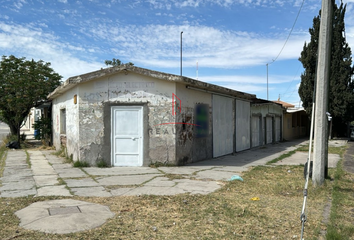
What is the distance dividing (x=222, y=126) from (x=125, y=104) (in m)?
4.87

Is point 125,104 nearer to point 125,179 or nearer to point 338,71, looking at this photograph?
point 125,179

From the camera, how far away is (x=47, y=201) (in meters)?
5.86

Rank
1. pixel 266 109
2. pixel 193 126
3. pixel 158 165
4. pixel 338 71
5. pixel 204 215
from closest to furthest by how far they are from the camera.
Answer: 1. pixel 204 215
2. pixel 158 165
3. pixel 193 126
4. pixel 266 109
5. pixel 338 71

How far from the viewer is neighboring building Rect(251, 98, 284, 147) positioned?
17844 mm

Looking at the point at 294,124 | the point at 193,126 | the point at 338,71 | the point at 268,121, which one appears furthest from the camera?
the point at 294,124

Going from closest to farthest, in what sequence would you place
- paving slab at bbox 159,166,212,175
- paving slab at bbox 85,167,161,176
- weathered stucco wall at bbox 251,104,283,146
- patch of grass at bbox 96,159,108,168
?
paving slab at bbox 85,167,161,176 < paving slab at bbox 159,166,212,175 < patch of grass at bbox 96,159,108,168 < weathered stucco wall at bbox 251,104,283,146

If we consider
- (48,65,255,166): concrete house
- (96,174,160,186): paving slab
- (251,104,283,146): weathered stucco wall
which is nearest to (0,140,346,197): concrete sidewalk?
(96,174,160,186): paving slab

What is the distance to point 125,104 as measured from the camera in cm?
997

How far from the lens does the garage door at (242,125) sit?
15023mm

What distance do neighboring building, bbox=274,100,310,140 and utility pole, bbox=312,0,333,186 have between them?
18413 mm

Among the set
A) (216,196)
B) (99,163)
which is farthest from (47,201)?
(99,163)

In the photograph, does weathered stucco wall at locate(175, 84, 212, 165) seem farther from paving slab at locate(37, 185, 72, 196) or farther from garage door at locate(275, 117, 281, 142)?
garage door at locate(275, 117, 281, 142)

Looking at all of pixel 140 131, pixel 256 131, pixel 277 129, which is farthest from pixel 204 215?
pixel 277 129

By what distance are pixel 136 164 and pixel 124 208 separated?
4.54 m
